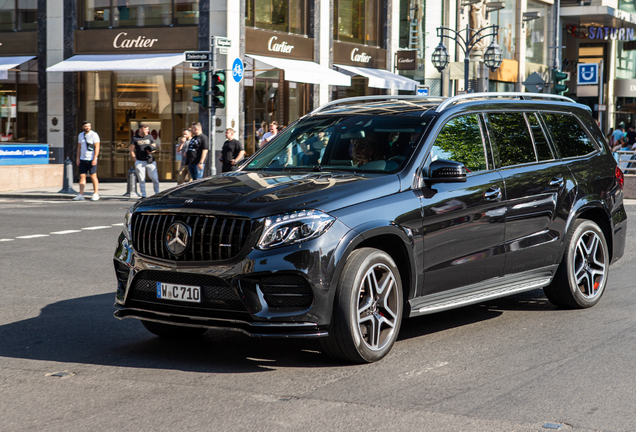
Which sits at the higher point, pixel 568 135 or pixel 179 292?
pixel 568 135

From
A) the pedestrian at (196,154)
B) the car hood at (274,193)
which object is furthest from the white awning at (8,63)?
the car hood at (274,193)

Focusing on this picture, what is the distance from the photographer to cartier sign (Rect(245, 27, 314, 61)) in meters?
28.2

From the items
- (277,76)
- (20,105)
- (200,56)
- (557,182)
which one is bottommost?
(557,182)

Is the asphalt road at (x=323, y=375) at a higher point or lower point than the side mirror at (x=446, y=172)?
lower

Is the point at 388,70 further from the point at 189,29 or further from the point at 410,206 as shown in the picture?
the point at 410,206

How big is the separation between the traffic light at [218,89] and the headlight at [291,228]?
16.4 metres

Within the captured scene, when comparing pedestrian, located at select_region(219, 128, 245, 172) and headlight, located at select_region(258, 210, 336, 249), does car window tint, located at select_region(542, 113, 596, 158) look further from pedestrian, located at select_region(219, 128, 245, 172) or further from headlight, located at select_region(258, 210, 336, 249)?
pedestrian, located at select_region(219, 128, 245, 172)

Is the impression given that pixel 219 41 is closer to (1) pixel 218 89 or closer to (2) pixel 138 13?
(1) pixel 218 89

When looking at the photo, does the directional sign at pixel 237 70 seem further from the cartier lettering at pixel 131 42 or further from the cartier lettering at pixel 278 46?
the cartier lettering at pixel 278 46

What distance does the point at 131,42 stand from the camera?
28266 millimetres

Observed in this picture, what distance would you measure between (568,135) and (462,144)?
5.20 ft

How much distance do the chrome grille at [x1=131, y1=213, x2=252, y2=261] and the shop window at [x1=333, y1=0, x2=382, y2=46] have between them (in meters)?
28.0

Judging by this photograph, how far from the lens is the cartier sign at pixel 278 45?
92.5 feet

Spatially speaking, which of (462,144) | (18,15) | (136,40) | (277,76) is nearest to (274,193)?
(462,144)
